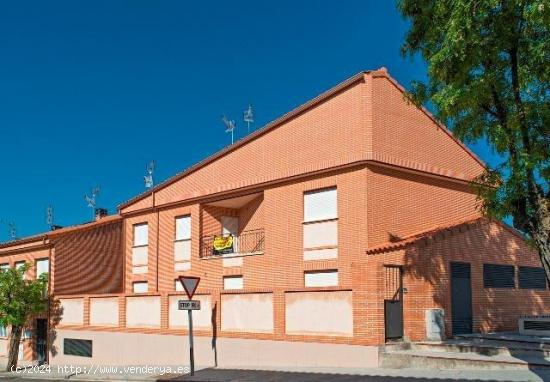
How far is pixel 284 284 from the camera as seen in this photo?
71.1ft

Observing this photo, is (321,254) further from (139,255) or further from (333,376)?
(139,255)

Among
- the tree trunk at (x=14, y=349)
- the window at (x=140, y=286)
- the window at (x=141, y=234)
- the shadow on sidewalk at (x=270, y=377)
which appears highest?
the window at (x=141, y=234)

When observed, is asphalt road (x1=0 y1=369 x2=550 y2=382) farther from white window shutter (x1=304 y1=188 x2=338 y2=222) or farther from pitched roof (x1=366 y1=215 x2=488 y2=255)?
white window shutter (x1=304 y1=188 x2=338 y2=222)

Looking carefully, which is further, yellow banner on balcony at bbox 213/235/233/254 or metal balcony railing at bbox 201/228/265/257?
yellow banner on balcony at bbox 213/235/233/254

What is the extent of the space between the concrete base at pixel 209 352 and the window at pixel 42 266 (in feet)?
13.7

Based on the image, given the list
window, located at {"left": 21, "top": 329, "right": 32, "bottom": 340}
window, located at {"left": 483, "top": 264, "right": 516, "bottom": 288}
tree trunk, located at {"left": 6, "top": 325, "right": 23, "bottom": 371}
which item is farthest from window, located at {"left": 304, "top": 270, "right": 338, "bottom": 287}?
window, located at {"left": 21, "top": 329, "right": 32, "bottom": 340}

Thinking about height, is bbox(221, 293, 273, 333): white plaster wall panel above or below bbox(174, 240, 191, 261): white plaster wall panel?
below

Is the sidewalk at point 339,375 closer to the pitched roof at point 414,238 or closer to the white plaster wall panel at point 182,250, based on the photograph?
the pitched roof at point 414,238

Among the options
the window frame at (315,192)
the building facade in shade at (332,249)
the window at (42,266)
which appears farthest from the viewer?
the window at (42,266)

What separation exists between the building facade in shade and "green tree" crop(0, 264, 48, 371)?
4.58m

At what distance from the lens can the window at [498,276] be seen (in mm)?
20938

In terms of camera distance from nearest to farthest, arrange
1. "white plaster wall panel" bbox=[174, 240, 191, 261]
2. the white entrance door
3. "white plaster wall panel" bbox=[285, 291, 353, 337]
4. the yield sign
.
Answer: "white plaster wall panel" bbox=[285, 291, 353, 337]
the yield sign
"white plaster wall panel" bbox=[174, 240, 191, 261]
the white entrance door

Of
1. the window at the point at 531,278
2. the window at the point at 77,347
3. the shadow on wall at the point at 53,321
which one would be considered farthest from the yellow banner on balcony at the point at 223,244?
the window at the point at 531,278

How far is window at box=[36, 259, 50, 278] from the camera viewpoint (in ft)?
106
